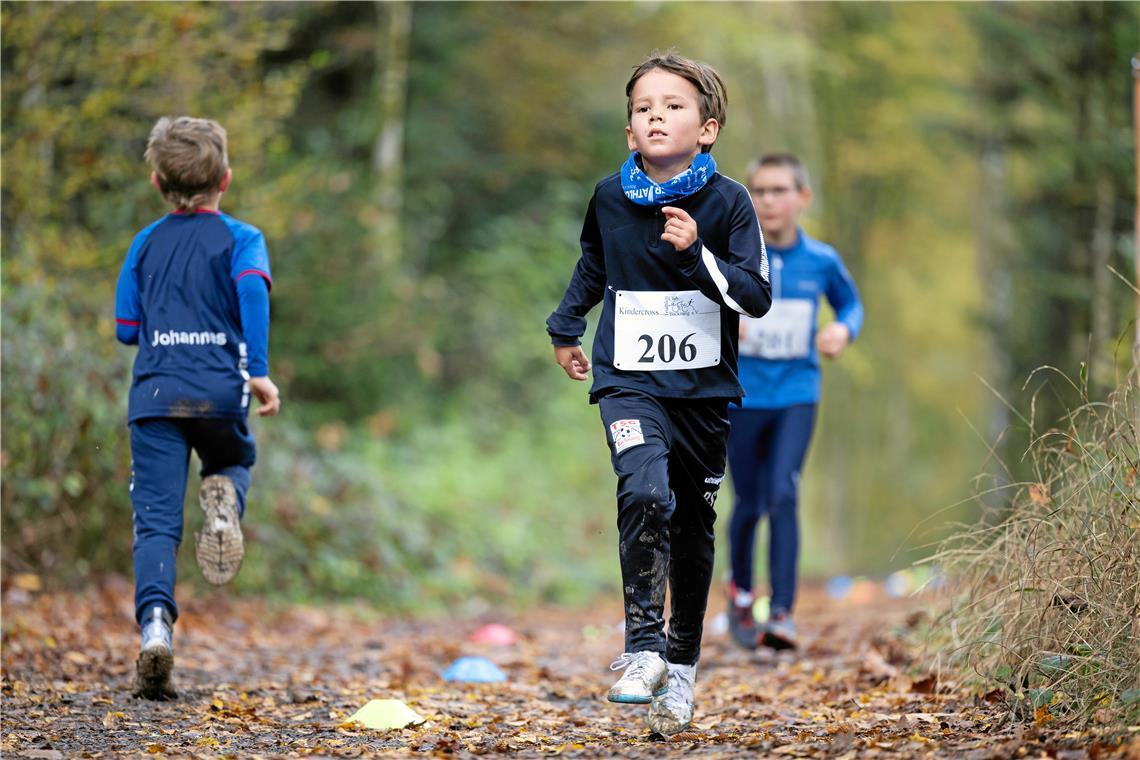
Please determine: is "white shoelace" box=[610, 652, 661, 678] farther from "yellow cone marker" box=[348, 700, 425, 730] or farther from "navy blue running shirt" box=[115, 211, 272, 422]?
"navy blue running shirt" box=[115, 211, 272, 422]

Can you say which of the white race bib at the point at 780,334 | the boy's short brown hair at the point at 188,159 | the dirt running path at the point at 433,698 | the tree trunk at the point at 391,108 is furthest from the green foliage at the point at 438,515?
the boy's short brown hair at the point at 188,159

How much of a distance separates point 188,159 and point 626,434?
2264 mm

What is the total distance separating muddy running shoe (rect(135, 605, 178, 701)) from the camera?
15.9 ft

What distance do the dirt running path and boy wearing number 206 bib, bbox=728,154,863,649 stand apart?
0.34 metres

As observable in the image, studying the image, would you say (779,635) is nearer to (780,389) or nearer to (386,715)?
(780,389)

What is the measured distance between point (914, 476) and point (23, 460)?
27105mm

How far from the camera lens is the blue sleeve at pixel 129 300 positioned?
532cm

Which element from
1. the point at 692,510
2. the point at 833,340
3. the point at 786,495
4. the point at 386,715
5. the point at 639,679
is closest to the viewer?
the point at 639,679

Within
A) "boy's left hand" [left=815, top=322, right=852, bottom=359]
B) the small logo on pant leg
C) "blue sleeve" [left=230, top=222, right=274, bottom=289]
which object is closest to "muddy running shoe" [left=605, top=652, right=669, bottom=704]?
the small logo on pant leg

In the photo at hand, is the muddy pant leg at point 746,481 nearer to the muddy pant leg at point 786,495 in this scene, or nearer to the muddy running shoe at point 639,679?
the muddy pant leg at point 786,495

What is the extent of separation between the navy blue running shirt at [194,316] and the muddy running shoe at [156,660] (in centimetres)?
78

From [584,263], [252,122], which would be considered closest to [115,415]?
[252,122]

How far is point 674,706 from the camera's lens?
4246 millimetres

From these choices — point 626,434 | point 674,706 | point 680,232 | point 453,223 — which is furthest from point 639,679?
point 453,223
